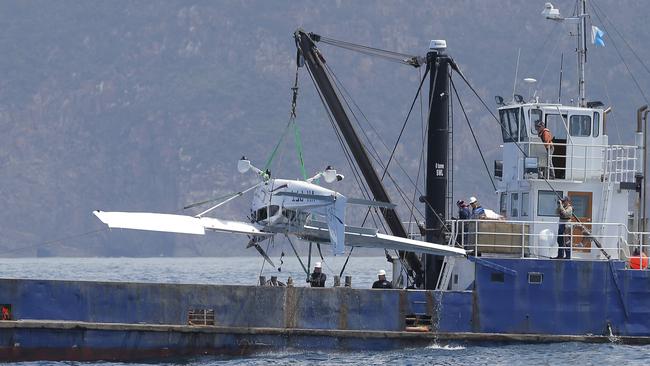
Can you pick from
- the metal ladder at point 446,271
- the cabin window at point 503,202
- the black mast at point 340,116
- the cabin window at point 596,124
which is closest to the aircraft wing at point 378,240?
the metal ladder at point 446,271

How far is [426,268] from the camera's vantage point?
114 feet

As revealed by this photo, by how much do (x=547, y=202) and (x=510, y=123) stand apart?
7.88 ft

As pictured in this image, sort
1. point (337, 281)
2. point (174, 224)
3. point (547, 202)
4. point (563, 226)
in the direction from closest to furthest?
point (174, 224)
point (337, 281)
point (563, 226)
point (547, 202)

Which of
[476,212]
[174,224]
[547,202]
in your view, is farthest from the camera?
[547,202]

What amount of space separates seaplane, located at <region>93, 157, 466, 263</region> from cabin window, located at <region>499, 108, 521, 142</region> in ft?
12.9

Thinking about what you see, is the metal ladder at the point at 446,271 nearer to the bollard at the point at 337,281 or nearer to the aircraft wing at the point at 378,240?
the aircraft wing at the point at 378,240

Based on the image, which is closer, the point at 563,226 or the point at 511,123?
the point at 563,226

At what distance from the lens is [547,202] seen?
34469mm

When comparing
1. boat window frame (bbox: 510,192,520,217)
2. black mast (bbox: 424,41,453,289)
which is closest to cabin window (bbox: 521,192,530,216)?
boat window frame (bbox: 510,192,520,217)

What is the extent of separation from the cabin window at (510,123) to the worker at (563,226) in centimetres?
239

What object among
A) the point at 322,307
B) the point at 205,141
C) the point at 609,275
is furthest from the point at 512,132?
the point at 205,141

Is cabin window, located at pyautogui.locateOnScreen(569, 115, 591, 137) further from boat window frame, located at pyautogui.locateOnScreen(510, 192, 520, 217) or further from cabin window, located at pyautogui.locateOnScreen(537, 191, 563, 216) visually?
boat window frame, located at pyautogui.locateOnScreen(510, 192, 520, 217)

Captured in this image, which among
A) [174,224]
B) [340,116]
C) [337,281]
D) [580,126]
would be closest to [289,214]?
[337,281]

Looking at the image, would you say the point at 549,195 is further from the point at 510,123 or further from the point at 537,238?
the point at 510,123
